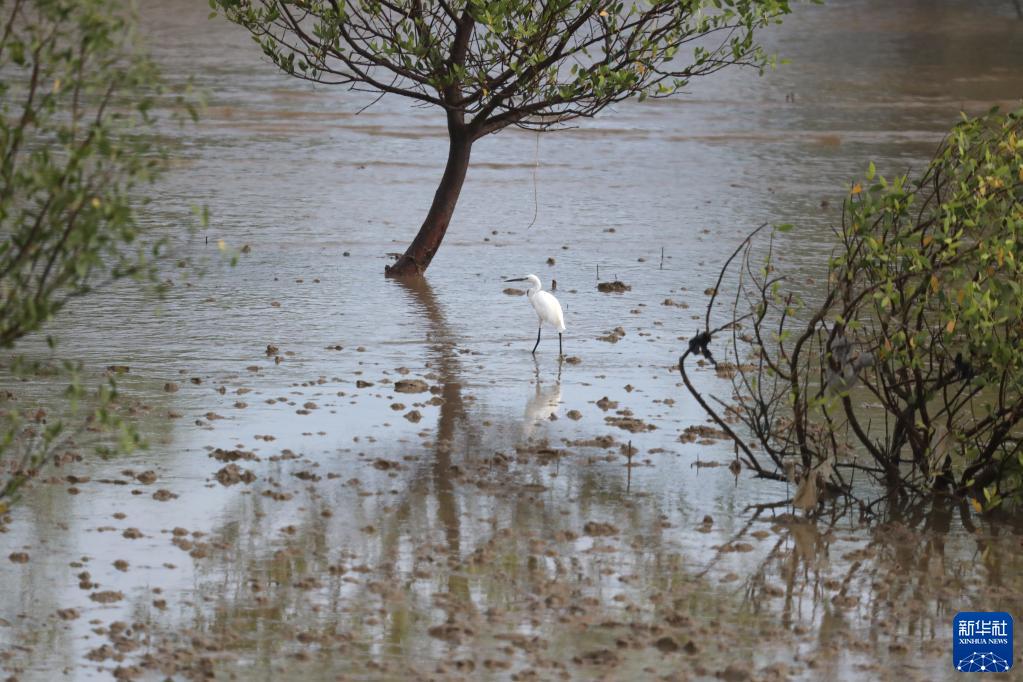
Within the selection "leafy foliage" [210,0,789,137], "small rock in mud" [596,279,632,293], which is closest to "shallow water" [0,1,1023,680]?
"small rock in mud" [596,279,632,293]

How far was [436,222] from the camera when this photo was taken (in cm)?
1283

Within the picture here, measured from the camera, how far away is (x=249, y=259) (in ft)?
43.8

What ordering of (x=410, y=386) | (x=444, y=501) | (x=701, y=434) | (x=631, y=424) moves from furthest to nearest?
(x=410, y=386) → (x=631, y=424) → (x=701, y=434) → (x=444, y=501)

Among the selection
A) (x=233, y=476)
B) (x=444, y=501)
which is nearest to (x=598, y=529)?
(x=444, y=501)

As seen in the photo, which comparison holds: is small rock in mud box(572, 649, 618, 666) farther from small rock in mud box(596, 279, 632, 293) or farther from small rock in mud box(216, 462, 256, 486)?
small rock in mud box(596, 279, 632, 293)

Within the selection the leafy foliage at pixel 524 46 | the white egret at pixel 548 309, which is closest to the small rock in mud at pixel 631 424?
the white egret at pixel 548 309

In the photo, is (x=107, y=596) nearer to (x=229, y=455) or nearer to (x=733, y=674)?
(x=229, y=455)

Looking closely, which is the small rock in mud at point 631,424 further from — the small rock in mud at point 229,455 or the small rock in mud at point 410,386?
the small rock in mud at point 229,455

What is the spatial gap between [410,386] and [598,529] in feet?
8.61

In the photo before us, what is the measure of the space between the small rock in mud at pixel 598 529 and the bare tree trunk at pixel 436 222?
612cm

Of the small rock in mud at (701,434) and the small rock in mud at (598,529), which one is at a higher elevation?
the small rock in mud at (701,434)

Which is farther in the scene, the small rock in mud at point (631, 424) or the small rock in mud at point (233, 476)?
the small rock in mud at point (631, 424)

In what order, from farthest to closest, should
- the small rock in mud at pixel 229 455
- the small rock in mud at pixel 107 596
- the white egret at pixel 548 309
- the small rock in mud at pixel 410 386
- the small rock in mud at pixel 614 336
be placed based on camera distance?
1. the small rock in mud at pixel 614 336
2. the white egret at pixel 548 309
3. the small rock in mud at pixel 410 386
4. the small rock in mud at pixel 229 455
5. the small rock in mud at pixel 107 596

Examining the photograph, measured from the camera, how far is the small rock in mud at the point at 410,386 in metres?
9.24
